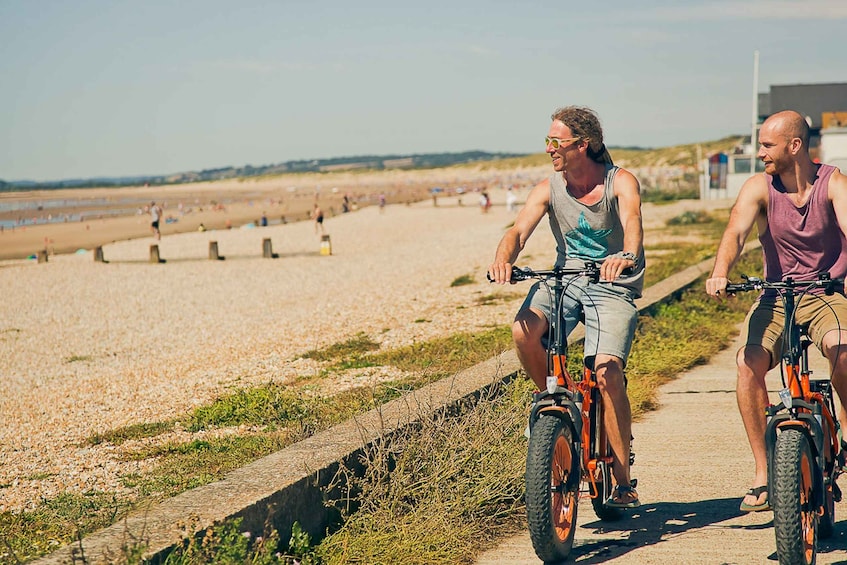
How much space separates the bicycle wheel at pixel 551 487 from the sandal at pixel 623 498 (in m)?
0.43

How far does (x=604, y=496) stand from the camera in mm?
A: 4883

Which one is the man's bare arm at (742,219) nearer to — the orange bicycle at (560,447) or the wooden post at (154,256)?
the orange bicycle at (560,447)

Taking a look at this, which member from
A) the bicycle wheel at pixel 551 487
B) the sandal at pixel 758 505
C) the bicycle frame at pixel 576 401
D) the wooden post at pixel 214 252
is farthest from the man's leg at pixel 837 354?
the wooden post at pixel 214 252

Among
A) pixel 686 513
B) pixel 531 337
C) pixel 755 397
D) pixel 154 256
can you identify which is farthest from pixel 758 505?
pixel 154 256

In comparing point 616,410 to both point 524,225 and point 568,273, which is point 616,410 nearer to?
point 568,273

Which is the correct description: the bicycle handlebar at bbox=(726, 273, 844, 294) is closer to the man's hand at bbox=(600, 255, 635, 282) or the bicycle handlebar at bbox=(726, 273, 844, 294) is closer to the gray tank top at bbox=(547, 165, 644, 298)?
the man's hand at bbox=(600, 255, 635, 282)

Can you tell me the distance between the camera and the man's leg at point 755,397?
4738 millimetres

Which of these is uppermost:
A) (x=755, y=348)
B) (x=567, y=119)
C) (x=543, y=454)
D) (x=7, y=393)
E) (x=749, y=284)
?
(x=567, y=119)

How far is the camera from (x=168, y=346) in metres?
15.7

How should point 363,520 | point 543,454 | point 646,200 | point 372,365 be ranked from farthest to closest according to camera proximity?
point 646,200 < point 372,365 < point 363,520 < point 543,454

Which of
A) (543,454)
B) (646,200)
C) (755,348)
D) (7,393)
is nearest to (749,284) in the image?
(755,348)

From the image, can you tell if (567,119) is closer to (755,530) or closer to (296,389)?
(755,530)

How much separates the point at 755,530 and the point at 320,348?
8.40 metres

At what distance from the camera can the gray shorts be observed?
4785mm
